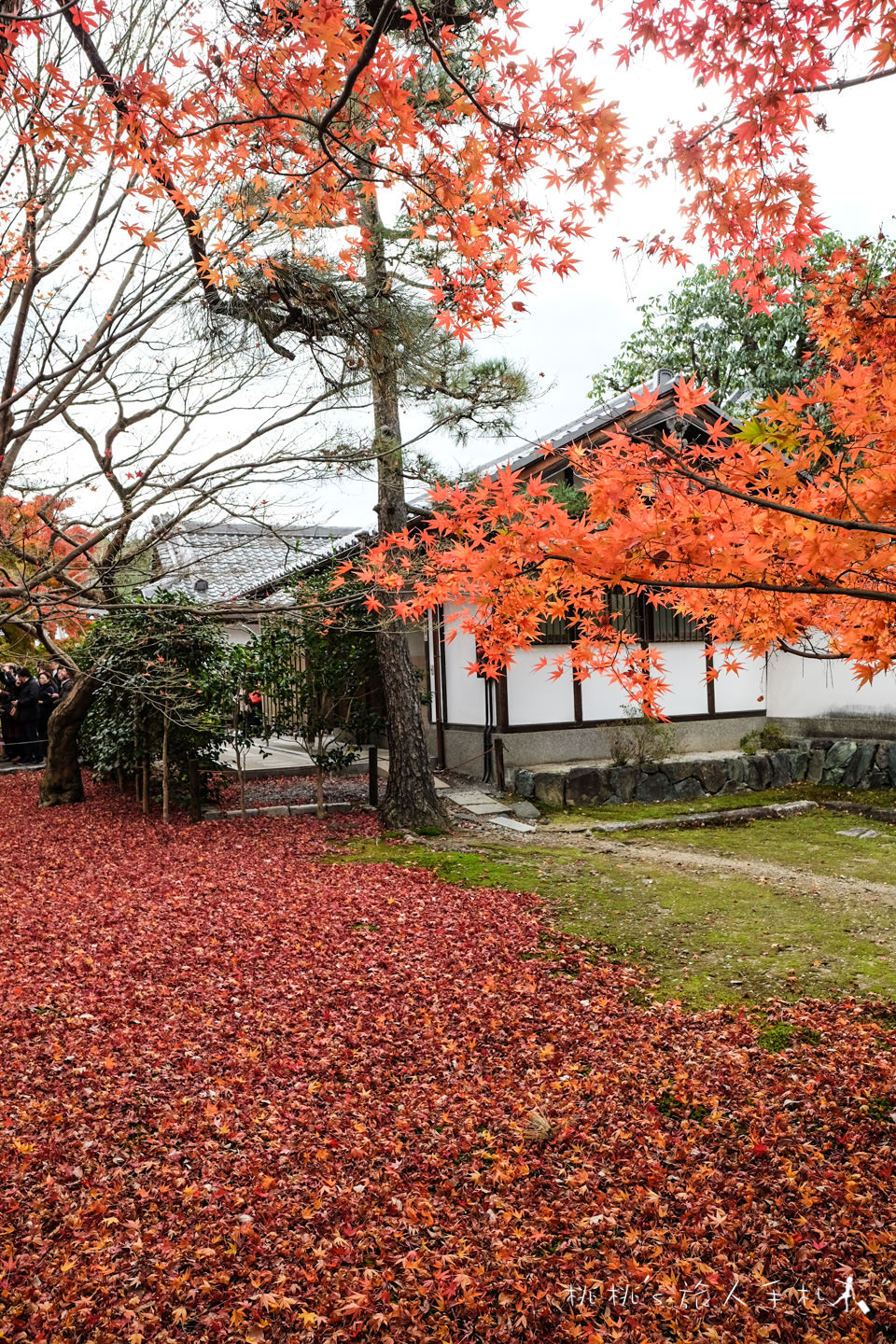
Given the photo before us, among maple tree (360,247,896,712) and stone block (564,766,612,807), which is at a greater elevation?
maple tree (360,247,896,712)

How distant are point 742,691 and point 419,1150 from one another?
39.3ft

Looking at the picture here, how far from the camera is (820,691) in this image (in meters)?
13.6

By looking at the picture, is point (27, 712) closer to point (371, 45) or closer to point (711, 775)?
point (711, 775)

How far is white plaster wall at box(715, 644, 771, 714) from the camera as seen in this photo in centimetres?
1396

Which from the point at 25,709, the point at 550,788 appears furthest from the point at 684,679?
the point at 25,709

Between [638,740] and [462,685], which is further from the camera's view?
[462,685]

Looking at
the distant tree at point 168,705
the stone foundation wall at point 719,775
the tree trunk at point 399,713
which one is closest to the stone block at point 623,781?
the stone foundation wall at point 719,775

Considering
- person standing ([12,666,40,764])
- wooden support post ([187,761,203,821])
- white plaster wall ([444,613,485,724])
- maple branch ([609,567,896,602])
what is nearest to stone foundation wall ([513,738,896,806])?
white plaster wall ([444,613,485,724])

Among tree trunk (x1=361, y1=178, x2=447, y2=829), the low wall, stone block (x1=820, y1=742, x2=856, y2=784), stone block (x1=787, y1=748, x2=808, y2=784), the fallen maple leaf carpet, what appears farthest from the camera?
stone block (x1=787, y1=748, x2=808, y2=784)

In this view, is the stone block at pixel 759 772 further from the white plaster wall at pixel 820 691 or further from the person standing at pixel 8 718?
the person standing at pixel 8 718

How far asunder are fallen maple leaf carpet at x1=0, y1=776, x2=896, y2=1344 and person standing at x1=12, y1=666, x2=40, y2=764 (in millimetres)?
10825

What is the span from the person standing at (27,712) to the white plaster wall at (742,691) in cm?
1206

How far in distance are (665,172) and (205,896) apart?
5997 mm

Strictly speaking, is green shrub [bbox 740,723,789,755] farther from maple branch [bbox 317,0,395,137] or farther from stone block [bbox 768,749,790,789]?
maple branch [bbox 317,0,395,137]
